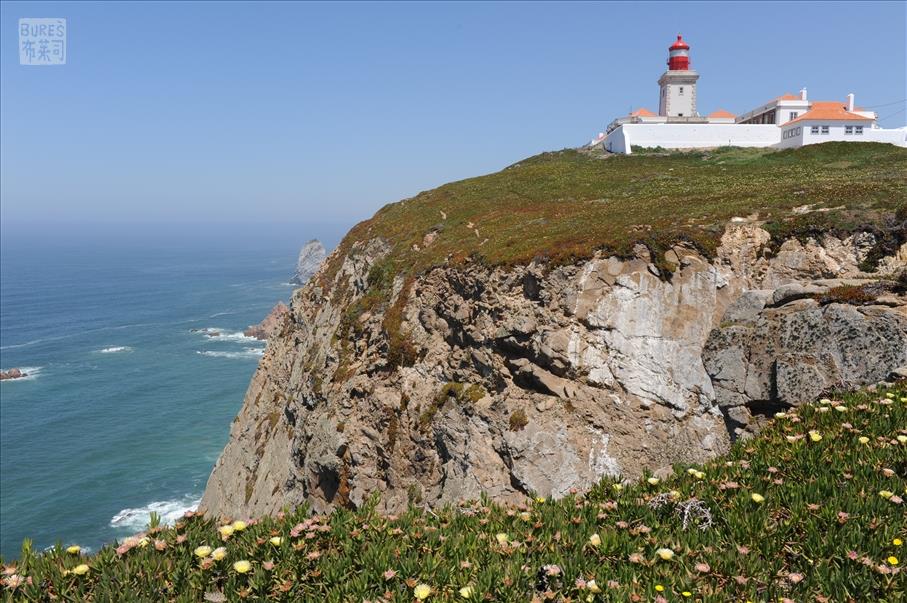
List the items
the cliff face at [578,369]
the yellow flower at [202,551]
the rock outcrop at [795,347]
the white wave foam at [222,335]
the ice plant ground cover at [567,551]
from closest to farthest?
the ice plant ground cover at [567,551] → the yellow flower at [202,551] → the rock outcrop at [795,347] → the cliff face at [578,369] → the white wave foam at [222,335]

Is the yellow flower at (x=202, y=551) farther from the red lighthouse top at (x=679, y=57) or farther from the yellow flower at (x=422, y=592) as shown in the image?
the red lighthouse top at (x=679, y=57)

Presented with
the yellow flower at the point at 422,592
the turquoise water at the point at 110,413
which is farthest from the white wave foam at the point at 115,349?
the yellow flower at the point at 422,592

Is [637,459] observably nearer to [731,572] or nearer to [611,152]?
[731,572]

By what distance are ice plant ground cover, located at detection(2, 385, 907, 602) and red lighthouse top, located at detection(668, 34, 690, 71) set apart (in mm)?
65782

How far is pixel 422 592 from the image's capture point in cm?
520

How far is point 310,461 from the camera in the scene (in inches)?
1050

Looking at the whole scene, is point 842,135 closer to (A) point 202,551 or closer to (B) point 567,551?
(B) point 567,551

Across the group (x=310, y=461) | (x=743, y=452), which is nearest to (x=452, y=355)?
(x=310, y=461)

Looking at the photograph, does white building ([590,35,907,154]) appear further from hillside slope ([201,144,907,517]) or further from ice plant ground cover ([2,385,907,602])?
ice plant ground cover ([2,385,907,602])

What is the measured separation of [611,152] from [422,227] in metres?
31.3

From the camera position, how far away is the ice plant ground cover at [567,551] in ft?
17.7

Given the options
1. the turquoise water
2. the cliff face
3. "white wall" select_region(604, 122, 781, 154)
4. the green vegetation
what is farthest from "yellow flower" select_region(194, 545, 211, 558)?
"white wall" select_region(604, 122, 781, 154)

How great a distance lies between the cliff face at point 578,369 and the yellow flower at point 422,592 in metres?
15.6

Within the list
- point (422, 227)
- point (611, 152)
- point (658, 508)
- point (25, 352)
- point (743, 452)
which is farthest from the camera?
point (25, 352)
